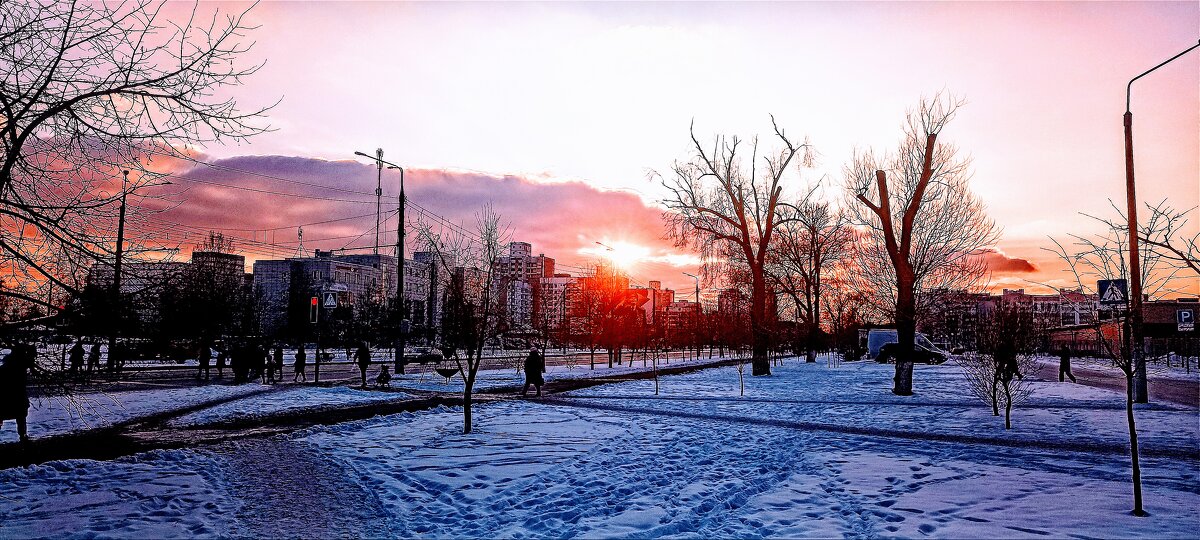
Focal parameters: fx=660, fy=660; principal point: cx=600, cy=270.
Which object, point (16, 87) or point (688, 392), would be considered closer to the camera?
point (16, 87)

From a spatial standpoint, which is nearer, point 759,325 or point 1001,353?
point 1001,353

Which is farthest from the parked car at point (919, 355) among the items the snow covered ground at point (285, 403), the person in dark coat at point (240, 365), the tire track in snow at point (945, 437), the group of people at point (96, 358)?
the group of people at point (96, 358)

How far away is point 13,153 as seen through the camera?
17.6ft

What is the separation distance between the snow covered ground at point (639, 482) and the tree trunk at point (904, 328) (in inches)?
211

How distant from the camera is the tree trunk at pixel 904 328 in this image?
63.2ft

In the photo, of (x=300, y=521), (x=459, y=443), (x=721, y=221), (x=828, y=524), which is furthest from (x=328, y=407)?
(x=721, y=221)

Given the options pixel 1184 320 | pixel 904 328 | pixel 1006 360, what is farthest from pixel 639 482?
pixel 1184 320

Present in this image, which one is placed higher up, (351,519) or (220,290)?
(220,290)

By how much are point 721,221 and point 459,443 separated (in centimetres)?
2454

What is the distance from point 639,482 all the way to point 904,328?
14.0 meters

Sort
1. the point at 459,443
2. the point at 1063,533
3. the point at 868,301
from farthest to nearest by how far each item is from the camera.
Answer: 1. the point at 868,301
2. the point at 459,443
3. the point at 1063,533

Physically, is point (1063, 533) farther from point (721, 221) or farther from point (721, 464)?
point (721, 221)

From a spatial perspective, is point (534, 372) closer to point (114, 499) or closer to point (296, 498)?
point (296, 498)

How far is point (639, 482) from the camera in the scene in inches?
332
